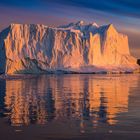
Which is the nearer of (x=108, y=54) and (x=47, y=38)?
(x=47, y=38)

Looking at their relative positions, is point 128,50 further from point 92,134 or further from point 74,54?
point 92,134

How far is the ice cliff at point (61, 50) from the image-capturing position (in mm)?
73156

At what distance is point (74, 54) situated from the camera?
84938 mm

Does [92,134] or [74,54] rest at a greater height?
[74,54]

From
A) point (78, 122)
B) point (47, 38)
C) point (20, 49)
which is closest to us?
point (78, 122)

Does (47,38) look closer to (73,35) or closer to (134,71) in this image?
(73,35)

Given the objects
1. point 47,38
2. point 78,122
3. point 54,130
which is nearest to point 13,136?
point 54,130

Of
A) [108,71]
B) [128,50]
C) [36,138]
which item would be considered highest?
[128,50]

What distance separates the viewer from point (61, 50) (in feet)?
272

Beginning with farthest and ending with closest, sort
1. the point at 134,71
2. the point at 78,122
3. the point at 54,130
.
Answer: the point at 134,71 → the point at 78,122 → the point at 54,130

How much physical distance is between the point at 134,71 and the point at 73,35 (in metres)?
21.5

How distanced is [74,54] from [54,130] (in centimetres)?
7619

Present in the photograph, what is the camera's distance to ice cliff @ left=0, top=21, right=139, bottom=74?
73156 millimetres

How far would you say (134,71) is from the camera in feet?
324
